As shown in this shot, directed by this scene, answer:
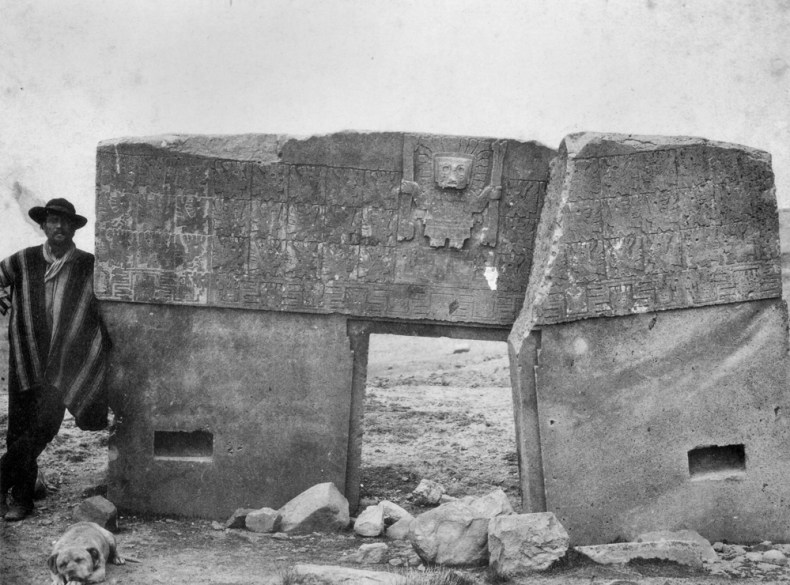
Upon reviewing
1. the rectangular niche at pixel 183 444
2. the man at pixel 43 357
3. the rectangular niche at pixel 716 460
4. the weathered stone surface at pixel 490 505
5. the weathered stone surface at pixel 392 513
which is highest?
the man at pixel 43 357

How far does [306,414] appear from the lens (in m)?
6.57

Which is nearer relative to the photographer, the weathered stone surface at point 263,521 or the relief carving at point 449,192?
the weathered stone surface at point 263,521

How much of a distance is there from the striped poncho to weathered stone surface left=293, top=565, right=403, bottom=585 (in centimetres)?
230

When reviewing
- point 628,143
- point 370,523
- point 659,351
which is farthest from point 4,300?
point 659,351

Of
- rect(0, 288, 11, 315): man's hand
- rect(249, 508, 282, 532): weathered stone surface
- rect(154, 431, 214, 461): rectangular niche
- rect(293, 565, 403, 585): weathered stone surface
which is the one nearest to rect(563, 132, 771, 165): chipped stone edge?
rect(293, 565, 403, 585): weathered stone surface

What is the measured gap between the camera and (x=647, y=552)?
5.37 metres

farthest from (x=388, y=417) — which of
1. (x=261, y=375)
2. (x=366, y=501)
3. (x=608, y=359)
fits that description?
(x=608, y=359)

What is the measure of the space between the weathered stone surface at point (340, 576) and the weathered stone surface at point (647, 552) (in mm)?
1256

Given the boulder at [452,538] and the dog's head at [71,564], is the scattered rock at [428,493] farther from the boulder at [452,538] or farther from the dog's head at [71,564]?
the dog's head at [71,564]

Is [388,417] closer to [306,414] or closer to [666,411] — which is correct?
[306,414]

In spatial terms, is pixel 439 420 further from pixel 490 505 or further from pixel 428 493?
pixel 490 505

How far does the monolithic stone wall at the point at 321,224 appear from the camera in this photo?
21.1 feet

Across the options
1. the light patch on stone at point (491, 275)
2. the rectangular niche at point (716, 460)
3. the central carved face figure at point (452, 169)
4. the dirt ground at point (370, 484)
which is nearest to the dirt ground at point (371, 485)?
the dirt ground at point (370, 484)

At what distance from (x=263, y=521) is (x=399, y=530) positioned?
2.99ft
